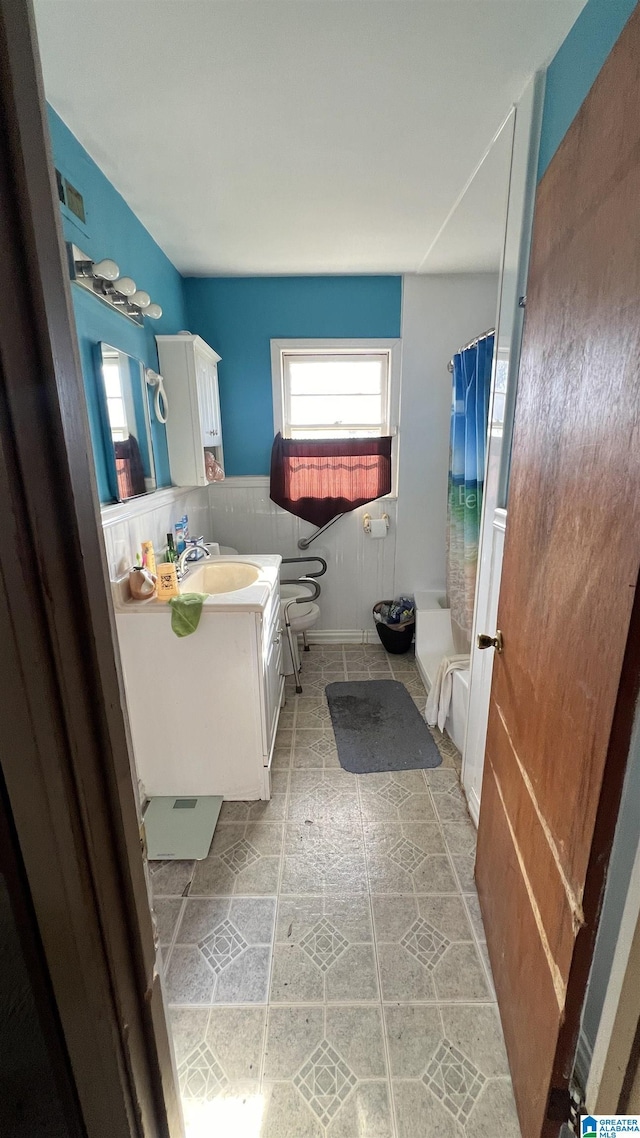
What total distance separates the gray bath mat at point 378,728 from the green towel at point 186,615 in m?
1.04

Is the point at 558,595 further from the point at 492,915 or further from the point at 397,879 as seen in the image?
the point at 397,879

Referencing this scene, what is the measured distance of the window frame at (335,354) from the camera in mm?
3062

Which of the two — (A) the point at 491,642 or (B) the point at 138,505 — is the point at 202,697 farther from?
(A) the point at 491,642

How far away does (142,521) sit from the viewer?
2.04 metres

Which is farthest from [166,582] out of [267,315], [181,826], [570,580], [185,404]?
[267,315]

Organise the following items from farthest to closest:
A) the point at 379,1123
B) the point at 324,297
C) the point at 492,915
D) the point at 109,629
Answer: the point at 324,297 < the point at 492,915 < the point at 379,1123 < the point at 109,629

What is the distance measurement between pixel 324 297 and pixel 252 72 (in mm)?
1759

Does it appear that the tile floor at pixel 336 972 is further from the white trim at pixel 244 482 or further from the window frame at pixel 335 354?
the window frame at pixel 335 354

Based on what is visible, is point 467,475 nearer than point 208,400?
Yes

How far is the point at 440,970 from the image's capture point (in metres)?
1.32

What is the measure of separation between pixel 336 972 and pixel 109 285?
2419 millimetres

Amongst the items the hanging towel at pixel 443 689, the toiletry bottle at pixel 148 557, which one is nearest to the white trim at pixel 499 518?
the hanging towel at pixel 443 689

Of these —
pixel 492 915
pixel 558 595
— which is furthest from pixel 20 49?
pixel 492 915

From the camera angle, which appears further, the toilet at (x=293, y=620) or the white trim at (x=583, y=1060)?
→ the toilet at (x=293, y=620)
